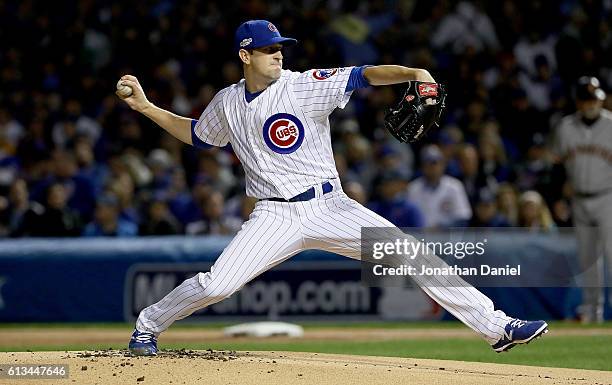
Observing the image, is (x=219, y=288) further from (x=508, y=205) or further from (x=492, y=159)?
(x=492, y=159)

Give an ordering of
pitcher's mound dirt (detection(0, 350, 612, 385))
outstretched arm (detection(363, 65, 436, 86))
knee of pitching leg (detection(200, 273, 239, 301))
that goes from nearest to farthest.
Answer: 1. pitcher's mound dirt (detection(0, 350, 612, 385))
2. outstretched arm (detection(363, 65, 436, 86))
3. knee of pitching leg (detection(200, 273, 239, 301))

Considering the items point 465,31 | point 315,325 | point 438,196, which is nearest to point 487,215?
point 438,196

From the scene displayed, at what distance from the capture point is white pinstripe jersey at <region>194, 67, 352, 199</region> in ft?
20.6

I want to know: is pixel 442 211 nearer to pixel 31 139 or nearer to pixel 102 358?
pixel 31 139

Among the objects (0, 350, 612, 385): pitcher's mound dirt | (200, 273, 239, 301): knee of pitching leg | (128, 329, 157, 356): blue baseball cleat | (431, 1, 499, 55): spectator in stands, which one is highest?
(431, 1, 499, 55): spectator in stands

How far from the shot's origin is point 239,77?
14.1 m

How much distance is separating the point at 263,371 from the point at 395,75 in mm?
1648

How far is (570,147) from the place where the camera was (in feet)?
35.5

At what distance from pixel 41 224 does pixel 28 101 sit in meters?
2.75

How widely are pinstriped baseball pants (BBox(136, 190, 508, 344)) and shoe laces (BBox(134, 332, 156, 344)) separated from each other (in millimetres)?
30

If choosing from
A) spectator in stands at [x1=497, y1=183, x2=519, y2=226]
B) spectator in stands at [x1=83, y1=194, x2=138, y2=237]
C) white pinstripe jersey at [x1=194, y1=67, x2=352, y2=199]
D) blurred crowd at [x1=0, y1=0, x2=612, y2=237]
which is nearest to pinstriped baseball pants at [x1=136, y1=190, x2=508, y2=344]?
white pinstripe jersey at [x1=194, y1=67, x2=352, y2=199]

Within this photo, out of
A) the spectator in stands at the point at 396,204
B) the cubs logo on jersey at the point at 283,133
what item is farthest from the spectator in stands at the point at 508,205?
the cubs logo on jersey at the point at 283,133

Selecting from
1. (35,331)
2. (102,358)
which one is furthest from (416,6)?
(102,358)

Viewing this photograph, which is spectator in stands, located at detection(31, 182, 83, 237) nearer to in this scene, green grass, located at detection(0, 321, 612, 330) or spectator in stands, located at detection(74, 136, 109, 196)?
spectator in stands, located at detection(74, 136, 109, 196)
